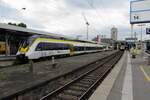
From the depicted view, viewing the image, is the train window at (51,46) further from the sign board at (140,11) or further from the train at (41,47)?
the sign board at (140,11)

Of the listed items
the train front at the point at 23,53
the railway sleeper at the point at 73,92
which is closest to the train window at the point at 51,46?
the train front at the point at 23,53

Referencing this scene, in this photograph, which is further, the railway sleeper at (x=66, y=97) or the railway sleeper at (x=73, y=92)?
the railway sleeper at (x=73, y=92)

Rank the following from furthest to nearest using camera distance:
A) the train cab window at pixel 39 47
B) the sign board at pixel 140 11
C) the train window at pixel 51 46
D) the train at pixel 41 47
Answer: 1. the sign board at pixel 140 11
2. the train window at pixel 51 46
3. the train cab window at pixel 39 47
4. the train at pixel 41 47

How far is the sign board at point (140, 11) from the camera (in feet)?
92.8

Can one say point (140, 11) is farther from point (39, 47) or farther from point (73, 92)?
point (73, 92)

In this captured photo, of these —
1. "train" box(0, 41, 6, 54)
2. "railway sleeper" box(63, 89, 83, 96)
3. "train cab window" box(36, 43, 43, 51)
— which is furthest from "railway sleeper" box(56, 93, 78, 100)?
"train" box(0, 41, 6, 54)

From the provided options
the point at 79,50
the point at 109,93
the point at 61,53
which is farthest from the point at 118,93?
the point at 79,50

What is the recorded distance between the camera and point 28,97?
865 centimetres

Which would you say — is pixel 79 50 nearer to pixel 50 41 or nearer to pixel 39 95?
pixel 50 41

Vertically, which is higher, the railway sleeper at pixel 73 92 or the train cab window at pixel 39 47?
the train cab window at pixel 39 47

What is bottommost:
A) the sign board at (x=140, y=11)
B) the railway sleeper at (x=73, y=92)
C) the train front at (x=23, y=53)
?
the railway sleeper at (x=73, y=92)

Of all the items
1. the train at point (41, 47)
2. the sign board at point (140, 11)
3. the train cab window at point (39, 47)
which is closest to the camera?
the train at point (41, 47)

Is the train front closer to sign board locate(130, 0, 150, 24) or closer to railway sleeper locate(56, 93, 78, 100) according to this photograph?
sign board locate(130, 0, 150, 24)

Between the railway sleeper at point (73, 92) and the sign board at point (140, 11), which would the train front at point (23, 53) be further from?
the sign board at point (140, 11)
